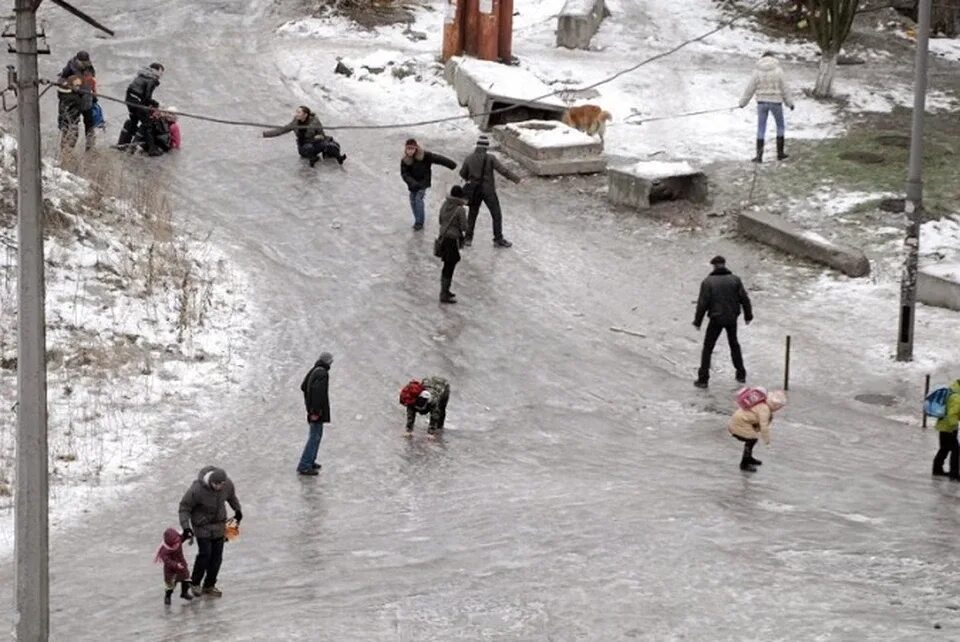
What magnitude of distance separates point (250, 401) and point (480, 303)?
13.0 feet

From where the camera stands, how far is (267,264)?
22484 mm

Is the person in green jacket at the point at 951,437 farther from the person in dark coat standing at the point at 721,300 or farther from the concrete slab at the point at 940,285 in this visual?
the concrete slab at the point at 940,285

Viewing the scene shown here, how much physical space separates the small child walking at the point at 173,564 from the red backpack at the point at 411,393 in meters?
3.99

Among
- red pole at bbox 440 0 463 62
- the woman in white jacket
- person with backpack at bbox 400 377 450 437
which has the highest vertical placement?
red pole at bbox 440 0 463 62

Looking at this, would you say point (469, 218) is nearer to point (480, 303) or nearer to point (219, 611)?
point (480, 303)

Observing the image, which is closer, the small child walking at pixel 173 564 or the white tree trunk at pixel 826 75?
the small child walking at pixel 173 564

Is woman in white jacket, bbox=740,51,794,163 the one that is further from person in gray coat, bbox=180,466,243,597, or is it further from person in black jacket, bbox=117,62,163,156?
person in gray coat, bbox=180,466,243,597

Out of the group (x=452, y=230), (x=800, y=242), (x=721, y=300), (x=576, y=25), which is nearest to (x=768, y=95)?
(x=800, y=242)

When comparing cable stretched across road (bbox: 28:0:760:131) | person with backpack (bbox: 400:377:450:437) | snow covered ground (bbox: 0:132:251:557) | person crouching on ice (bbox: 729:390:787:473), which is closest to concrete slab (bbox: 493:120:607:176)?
cable stretched across road (bbox: 28:0:760:131)

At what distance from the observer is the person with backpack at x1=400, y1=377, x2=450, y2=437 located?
17266 mm

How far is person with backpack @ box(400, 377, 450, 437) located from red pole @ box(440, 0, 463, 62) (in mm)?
13806

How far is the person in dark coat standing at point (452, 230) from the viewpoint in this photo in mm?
20656

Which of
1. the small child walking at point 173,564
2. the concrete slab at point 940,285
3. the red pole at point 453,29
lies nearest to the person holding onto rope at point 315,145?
the red pole at point 453,29

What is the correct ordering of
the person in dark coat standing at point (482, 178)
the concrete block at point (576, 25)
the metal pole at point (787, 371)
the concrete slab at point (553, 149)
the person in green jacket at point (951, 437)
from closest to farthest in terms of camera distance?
the person in green jacket at point (951, 437), the metal pole at point (787, 371), the person in dark coat standing at point (482, 178), the concrete slab at point (553, 149), the concrete block at point (576, 25)
